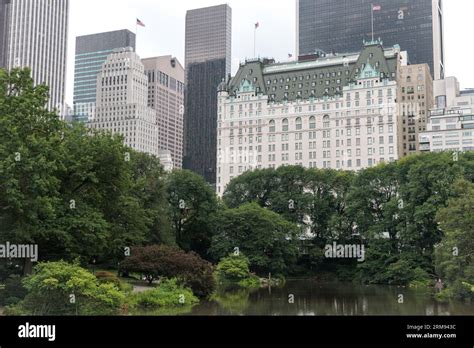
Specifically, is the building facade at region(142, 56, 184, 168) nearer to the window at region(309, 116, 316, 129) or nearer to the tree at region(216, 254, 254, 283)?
the tree at region(216, 254, 254, 283)

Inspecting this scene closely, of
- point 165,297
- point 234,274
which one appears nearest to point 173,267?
point 165,297

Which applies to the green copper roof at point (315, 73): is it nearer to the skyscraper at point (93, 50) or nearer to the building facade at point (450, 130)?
the building facade at point (450, 130)

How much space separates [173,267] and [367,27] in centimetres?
8442

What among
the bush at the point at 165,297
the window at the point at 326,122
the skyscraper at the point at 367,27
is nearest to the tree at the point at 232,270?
the bush at the point at 165,297

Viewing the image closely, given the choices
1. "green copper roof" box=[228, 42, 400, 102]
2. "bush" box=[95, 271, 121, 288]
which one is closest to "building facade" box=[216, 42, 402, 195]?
"green copper roof" box=[228, 42, 400, 102]

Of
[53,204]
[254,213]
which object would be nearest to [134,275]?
[53,204]

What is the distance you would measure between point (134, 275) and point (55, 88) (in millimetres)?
10666

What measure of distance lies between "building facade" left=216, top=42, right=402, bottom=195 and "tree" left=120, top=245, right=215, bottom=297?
5734 cm
